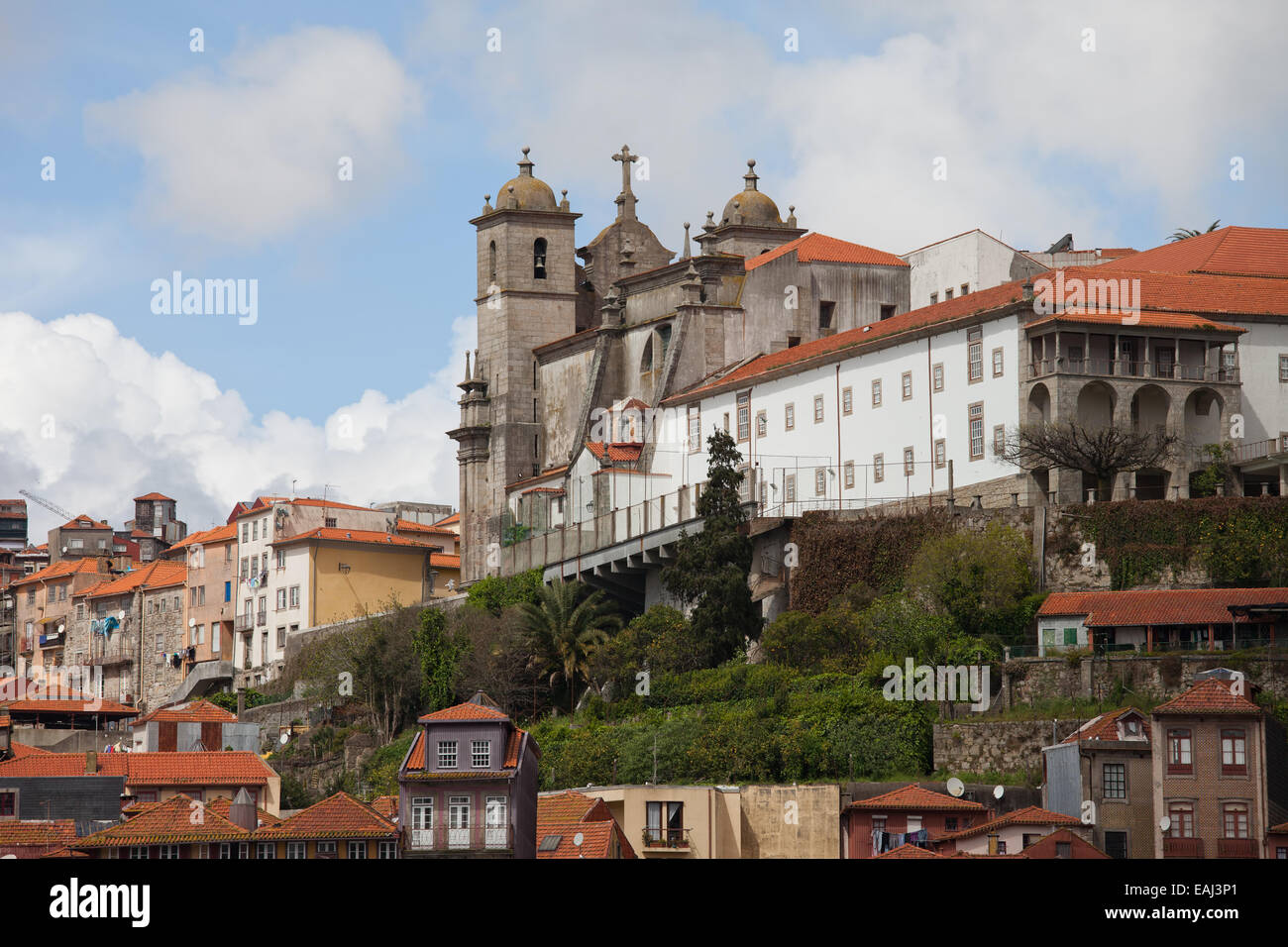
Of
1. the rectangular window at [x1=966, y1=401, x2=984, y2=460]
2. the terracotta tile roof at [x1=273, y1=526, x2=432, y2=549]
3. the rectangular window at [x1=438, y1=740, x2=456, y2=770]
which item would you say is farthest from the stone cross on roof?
the rectangular window at [x1=438, y1=740, x2=456, y2=770]

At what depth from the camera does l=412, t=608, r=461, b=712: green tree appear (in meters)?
78.1

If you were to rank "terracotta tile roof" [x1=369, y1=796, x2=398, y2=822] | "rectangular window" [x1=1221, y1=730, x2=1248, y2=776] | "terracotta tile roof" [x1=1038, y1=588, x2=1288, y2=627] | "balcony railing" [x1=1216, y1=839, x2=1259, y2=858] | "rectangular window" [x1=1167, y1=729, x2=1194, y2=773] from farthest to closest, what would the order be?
"terracotta tile roof" [x1=1038, y1=588, x2=1288, y2=627], "terracotta tile roof" [x1=369, y1=796, x2=398, y2=822], "rectangular window" [x1=1167, y1=729, x2=1194, y2=773], "rectangular window" [x1=1221, y1=730, x2=1248, y2=776], "balcony railing" [x1=1216, y1=839, x2=1259, y2=858]

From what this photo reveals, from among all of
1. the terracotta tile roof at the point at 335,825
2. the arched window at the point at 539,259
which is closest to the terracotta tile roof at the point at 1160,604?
the terracotta tile roof at the point at 335,825

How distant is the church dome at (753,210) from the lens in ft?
324

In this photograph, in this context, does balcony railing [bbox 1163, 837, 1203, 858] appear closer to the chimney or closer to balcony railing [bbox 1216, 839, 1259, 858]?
balcony railing [bbox 1216, 839, 1259, 858]

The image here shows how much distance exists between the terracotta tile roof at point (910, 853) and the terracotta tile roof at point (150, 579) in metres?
69.3

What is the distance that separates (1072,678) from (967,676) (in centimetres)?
305

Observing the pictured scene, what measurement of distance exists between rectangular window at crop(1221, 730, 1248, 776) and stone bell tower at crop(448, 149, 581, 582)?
4754 centimetres

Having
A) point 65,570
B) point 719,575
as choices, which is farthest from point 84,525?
point 719,575

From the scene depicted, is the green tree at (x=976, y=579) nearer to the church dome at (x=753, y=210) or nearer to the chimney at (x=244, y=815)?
the chimney at (x=244, y=815)

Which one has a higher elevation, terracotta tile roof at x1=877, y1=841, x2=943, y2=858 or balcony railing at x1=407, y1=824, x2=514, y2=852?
balcony railing at x1=407, y1=824, x2=514, y2=852

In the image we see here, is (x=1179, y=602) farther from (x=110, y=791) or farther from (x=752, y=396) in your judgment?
(x=110, y=791)

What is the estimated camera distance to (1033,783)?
189ft
